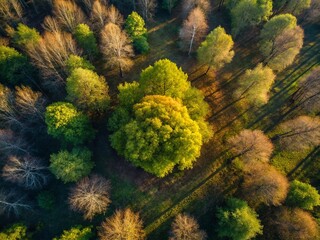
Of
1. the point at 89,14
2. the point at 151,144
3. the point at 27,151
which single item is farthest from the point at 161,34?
the point at 27,151

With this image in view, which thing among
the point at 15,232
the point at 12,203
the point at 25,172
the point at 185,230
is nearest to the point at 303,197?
the point at 185,230

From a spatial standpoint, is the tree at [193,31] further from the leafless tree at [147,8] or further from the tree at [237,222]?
the tree at [237,222]

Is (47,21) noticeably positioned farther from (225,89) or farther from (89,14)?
(225,89)

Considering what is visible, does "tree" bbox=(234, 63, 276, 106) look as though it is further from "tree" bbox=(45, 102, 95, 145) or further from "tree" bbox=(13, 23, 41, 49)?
"tree" bbox=(13, 23, 41, 49)

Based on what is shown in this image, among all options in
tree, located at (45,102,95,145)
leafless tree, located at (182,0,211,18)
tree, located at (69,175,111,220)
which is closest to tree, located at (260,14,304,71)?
leafless tree, located at (182,0,211,18)

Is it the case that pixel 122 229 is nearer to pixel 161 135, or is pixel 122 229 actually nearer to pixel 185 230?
pixel 185 230

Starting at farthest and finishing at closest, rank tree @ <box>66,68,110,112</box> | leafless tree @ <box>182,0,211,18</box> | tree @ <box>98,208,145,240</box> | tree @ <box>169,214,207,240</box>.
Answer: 1. leafless tree @ <box>182,0,211,18</box>
2. tree @ <box>66,68,110,112</box>
3. tree @ <box>169,214,207,240</box>
4. tree @ <box>98,208,145,240</box>
